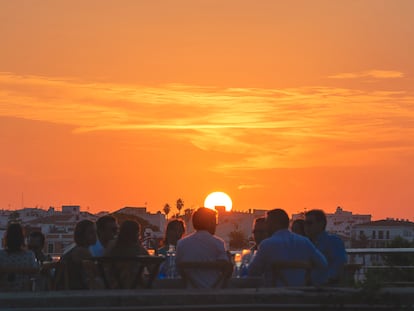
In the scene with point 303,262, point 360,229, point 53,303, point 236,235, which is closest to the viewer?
point 53,303

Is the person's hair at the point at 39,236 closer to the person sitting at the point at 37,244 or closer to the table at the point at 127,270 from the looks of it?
the person sitting at the point at 37,244

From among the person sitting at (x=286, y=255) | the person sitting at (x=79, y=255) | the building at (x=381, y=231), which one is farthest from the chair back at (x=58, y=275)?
the building at (x=381, y=231)

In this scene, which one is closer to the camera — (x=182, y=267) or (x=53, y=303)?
(x=53, y=303)

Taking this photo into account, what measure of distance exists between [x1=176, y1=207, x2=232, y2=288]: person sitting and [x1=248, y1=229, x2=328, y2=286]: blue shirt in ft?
1.00

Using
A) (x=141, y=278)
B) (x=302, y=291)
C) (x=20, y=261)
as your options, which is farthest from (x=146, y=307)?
(x=20, y=261)

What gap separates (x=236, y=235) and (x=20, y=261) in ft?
314

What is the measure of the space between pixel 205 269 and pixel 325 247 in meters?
1.58

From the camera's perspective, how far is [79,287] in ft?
36.2

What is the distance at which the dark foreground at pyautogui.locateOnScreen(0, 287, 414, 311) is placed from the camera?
8.81m

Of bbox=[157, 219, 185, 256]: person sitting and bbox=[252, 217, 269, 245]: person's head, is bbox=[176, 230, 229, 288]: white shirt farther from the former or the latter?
bbox=[157, 219, 185, 256]: person sitting

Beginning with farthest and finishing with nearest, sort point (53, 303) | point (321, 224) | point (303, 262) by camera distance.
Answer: point (321, 224), point (303, 262), point (53, 303)

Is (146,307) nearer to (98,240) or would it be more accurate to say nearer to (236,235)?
(98,240)

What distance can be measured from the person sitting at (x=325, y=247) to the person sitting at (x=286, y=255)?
0.61 metres

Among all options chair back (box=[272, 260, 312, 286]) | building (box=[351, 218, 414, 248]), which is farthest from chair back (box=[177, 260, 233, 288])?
building (box=[351, 218, 414, 248])
